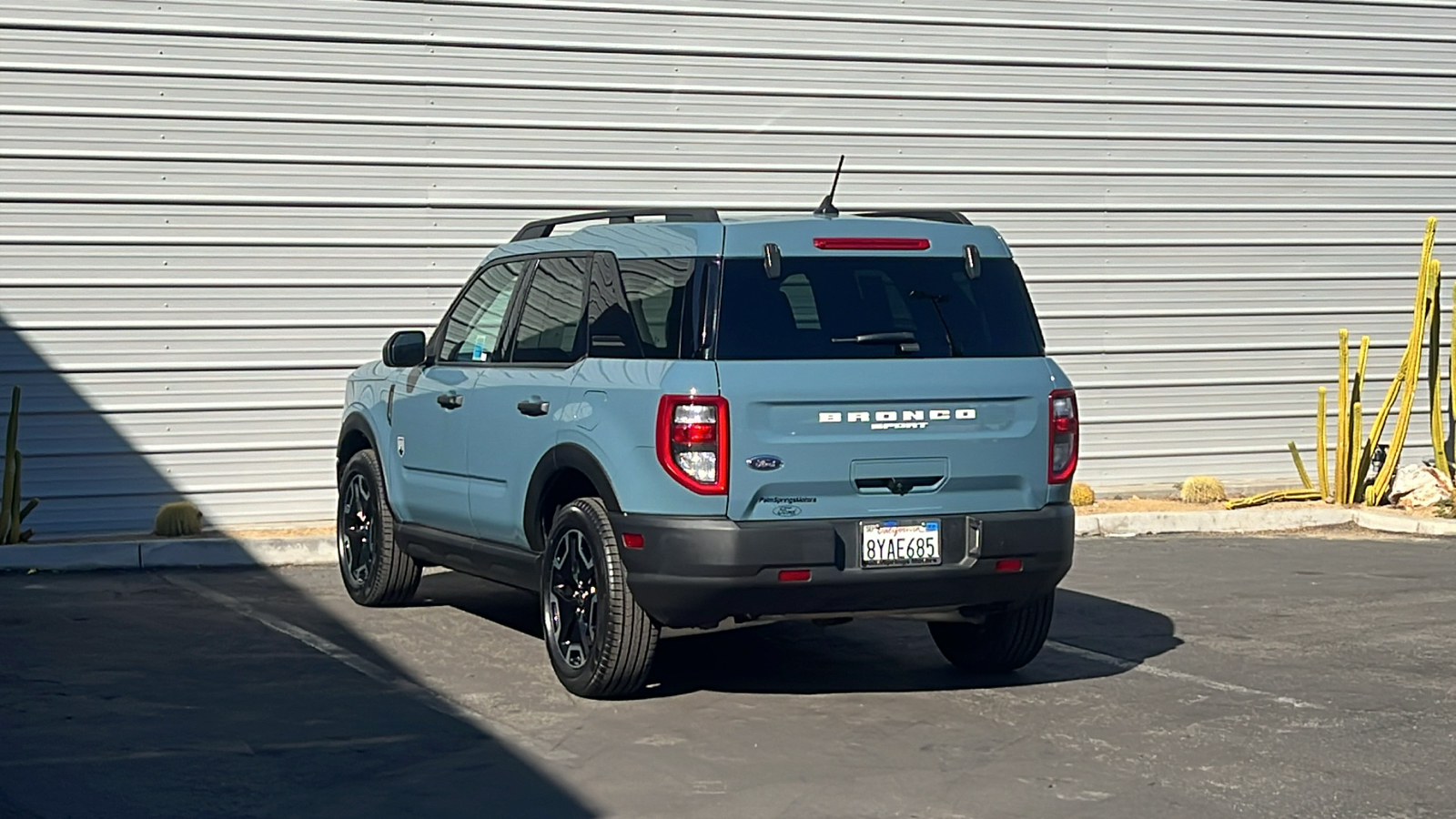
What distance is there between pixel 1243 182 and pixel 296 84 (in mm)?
7681

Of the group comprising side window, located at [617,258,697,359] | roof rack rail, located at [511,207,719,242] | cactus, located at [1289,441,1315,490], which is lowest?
cactus, located at [1289,441,1315,490]

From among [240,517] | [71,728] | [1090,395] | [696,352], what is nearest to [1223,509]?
[1090,395]

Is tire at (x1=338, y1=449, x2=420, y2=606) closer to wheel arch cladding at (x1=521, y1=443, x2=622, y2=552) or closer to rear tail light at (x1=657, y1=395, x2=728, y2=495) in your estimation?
wheel arch cladding at (x1=521, y1=443, x2=622, y2=552)

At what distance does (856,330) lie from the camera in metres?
7.52

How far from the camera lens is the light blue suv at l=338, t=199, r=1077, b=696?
7.17 m

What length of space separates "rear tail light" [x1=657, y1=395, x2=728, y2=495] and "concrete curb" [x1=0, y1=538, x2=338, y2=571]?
224 inches

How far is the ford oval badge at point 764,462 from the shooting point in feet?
23.5

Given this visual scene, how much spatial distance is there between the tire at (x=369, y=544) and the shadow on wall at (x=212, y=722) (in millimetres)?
289

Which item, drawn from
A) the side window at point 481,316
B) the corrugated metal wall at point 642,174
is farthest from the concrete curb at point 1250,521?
the side window at point 481,316

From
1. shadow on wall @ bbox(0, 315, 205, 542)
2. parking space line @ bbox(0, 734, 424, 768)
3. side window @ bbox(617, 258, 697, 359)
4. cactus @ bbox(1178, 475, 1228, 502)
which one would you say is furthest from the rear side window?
cactus @ bbox(1178, 475, 1228, 502)

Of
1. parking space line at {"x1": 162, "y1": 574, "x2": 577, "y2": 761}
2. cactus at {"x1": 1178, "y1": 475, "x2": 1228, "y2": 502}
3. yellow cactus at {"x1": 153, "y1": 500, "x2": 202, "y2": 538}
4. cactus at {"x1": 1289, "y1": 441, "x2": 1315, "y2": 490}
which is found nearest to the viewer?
parking space line at {"x1": 162, "y1": 574, "x2": 577, "y2": 761}

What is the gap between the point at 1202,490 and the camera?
14883mm

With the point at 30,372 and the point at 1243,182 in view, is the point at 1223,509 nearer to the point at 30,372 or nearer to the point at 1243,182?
the point at 1243,182

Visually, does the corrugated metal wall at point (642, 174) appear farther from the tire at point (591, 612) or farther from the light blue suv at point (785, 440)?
the tire at point (591, 612)
